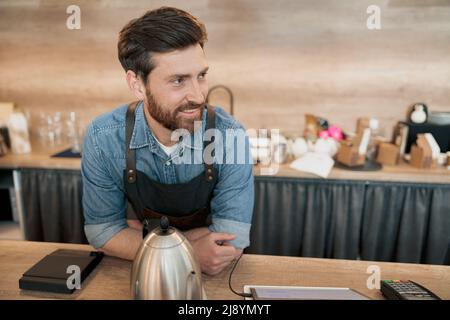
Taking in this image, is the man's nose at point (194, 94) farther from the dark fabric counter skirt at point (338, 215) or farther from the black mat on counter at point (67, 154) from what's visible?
the black mat on counter at point (67, 154)

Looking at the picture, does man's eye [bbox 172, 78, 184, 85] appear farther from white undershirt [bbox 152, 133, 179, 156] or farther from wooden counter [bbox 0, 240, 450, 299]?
wooden counter [bbox 0, 240, 450, 299]

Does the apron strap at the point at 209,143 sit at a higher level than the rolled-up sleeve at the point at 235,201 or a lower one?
Result: higher

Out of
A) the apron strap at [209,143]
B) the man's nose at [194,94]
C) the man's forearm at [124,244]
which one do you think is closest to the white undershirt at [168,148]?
the apron strap at [209,143]

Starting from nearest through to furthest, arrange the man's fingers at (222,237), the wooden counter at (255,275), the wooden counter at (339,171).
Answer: the wooden counter at (255,275)
the man's fingers at (222,237)
the wooden counter at (339,171)

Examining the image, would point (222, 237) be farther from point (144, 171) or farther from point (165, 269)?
point (144, 171)

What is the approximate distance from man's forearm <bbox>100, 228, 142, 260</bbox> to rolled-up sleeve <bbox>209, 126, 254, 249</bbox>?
0.78 ft

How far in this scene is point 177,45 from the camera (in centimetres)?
112

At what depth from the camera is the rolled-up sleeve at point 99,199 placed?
1126 millimetres

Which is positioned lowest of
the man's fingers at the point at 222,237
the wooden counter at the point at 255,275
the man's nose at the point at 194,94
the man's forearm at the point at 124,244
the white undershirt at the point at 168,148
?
the wooden counter at the point at 255,275

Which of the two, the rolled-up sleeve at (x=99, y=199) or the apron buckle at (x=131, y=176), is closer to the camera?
the rolled-up sleeve at (x=99, y=199)

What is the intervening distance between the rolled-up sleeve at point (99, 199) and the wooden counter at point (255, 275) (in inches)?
5.3

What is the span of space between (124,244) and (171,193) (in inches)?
12.3

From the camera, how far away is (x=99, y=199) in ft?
3.84
